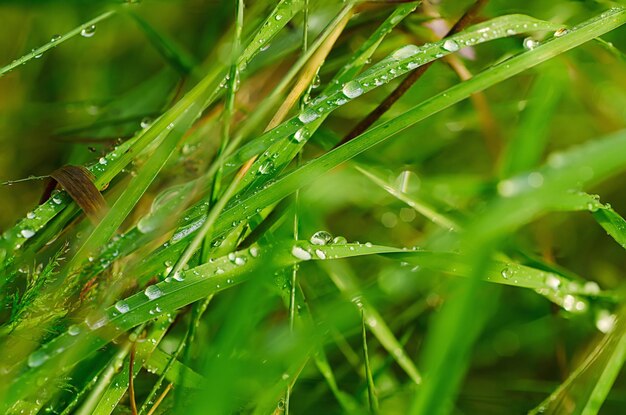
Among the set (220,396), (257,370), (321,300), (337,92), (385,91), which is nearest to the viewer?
(220,396)

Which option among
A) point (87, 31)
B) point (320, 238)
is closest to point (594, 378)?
point (320, 238)

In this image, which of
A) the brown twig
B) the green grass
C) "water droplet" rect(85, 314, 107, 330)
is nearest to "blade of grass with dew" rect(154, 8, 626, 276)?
the green grass

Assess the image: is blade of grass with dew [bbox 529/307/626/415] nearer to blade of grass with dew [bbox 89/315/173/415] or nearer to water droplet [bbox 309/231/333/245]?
water droplet [bbox 309/231/333/245]

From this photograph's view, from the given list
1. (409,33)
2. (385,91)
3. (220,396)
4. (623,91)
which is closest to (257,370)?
(220,396)

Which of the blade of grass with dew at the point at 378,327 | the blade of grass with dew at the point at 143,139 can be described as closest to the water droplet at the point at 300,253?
the blade of grass with dew at the point at 378,327

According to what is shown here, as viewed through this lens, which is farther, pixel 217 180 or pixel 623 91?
pixel 623 91

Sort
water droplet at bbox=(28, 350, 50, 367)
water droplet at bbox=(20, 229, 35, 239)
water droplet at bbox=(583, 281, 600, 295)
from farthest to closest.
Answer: water droplet at bbox=(583, 281, 600, 295) < water droplet at bbox=(20, 229, 35, 239) < water droplet at bbox=(28, 350, 50, 367)

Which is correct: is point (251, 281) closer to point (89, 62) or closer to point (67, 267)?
point (67, 267)
